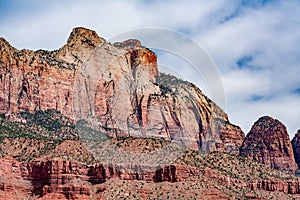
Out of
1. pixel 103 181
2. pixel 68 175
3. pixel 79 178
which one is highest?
pixel 68 175

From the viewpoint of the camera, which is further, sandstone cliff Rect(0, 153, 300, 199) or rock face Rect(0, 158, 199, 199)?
rock face Rect(0, 158, 199, 199)

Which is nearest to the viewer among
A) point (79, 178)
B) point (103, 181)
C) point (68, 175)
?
point (68, 175)

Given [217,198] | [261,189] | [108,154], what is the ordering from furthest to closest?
1. [261,189]
2. [108,154]
3. [217,198]

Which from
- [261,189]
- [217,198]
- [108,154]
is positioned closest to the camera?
[217,198]

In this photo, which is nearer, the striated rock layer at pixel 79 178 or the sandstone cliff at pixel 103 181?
the sandstone cliff at pixel 103 181

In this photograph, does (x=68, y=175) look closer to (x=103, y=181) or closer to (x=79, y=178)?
(x=79, y=178)

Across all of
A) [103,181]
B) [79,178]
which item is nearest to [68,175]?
[79,178]

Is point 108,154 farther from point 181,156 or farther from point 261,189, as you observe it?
point 261,189

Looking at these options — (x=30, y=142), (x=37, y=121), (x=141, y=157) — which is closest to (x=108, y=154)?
(x=141, y=157)

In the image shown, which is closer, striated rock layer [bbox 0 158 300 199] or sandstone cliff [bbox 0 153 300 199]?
sandstone cliff [bbox 0 153 300 199]

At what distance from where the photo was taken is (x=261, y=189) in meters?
186

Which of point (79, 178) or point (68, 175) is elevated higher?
point (68, 175)

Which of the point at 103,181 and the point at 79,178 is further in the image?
the point at 103,181

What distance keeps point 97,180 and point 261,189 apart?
4388 centimetres
